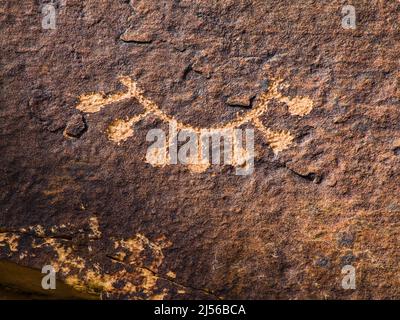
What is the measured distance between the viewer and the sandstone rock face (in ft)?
3.87

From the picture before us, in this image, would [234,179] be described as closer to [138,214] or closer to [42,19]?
[138,214]

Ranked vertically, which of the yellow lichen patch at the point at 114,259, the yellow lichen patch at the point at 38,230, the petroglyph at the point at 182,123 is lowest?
the yellow lichen patch at the point at 114,259

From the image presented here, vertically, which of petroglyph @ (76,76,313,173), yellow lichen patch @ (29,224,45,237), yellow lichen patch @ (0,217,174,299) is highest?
petroglyph @ (76,76,313,173)

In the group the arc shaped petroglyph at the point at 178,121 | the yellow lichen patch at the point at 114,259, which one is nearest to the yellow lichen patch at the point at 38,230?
the yellow lichen patch at the point at 114,259

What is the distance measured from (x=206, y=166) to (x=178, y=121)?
0.32 feet

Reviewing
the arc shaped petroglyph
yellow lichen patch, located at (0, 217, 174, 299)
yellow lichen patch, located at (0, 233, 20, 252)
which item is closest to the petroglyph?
the arc shaped petroglyph

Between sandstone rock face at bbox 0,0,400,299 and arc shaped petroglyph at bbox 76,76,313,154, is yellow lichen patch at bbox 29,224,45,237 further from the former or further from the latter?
arc shaped petroglyph at bbox 76,76,313,154

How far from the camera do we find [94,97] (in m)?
1.19

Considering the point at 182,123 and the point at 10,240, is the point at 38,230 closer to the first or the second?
the point at 10,240

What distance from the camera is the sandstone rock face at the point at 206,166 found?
3.87 ft

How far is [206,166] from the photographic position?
119cm

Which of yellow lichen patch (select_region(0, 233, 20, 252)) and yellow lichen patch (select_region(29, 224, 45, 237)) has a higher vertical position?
yellow lichen patch (select_region(29, 224, 45, 237))

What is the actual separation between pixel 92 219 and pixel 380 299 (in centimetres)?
55

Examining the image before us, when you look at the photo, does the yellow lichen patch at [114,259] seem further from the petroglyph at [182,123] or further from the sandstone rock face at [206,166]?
the petroglyph at [182,123]
